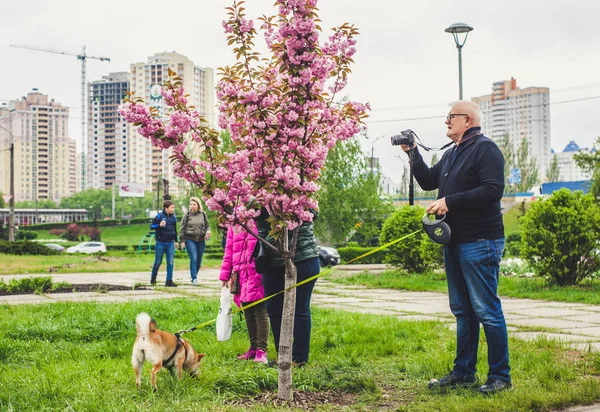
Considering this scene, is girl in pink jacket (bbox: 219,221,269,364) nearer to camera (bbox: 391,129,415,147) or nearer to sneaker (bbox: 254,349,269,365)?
sneaker (bbox: 254,349,269,365)

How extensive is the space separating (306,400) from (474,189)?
1.79m

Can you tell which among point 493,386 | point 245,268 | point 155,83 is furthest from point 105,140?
point 493,386

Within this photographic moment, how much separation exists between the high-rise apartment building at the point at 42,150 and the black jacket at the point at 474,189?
145 m

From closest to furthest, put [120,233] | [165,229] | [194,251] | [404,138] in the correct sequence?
1. [404,138]
2. [165,229]
3. [194,251]
4. [120,233]

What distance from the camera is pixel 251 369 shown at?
4.99 m

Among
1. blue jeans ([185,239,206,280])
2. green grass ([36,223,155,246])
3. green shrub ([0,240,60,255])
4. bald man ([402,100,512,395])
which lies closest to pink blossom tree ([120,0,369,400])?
bald man ([402,100,512,395])

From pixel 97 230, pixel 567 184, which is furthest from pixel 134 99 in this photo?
pixel 567 184

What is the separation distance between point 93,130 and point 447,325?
508ft

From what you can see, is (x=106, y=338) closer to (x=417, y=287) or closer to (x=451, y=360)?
(x=451, y=360)

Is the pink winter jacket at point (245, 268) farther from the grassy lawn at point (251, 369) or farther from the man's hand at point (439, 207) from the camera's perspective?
the man's hand at point (439, 207)

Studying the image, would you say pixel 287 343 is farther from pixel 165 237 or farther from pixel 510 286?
pixel 165 237

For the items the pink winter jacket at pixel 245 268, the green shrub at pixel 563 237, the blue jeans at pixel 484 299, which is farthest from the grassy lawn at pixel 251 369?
the green shrub at pixel 563 237

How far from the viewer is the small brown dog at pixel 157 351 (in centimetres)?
422

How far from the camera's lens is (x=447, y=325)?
7.51 meters
